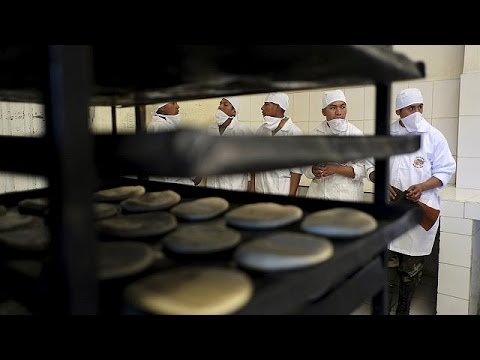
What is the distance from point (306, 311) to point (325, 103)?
2703 millimetres

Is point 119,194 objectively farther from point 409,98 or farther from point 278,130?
point 409,98

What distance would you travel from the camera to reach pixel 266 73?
96cm

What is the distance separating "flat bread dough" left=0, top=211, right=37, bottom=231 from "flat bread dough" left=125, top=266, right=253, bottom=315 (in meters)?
0.55

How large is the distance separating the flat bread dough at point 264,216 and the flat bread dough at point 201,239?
0.17 feet

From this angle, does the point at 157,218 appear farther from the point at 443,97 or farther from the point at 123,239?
the point at 443,97

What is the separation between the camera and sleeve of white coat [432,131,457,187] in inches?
108

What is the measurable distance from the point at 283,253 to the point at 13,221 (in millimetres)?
775

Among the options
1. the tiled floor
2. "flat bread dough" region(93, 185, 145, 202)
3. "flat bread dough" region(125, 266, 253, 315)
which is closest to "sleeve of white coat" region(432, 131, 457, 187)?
the tiled floor

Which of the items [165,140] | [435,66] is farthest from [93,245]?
A: [435,66]

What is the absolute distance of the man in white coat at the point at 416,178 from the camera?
271 cm

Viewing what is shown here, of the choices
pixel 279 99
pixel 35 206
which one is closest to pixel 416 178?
→ pixel 279 99

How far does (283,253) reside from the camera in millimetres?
713

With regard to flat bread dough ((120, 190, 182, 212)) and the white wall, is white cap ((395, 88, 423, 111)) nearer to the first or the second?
the white wall

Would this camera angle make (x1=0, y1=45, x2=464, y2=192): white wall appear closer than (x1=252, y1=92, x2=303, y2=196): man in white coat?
Yes
